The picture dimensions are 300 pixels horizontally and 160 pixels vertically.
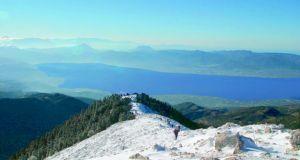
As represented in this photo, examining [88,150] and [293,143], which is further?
[88,150]

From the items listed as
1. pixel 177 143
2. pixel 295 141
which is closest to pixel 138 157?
pixel 177 143

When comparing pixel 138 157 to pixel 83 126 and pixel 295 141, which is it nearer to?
pixel 295 141

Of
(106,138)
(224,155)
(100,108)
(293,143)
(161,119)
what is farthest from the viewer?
(100,108)

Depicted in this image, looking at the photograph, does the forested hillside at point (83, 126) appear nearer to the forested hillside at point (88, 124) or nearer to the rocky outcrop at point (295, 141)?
the forested hillside at point (88, 124)

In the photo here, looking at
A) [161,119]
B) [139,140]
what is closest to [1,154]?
[161,119]

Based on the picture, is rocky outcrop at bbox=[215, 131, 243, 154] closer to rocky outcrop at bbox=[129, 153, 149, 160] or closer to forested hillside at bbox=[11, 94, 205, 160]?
rocky outcrop at bbox=[129, 153, 149, 160]

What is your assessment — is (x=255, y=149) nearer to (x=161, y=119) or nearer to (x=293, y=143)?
(x=293, y=143)

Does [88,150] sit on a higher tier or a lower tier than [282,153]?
lower

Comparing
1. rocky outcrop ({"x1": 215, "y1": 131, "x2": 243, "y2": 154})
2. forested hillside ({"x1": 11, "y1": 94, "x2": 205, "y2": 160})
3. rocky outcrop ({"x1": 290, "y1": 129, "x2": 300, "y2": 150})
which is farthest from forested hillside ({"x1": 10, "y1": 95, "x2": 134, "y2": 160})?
rocky outcrop ({"x1": 290, "y1": 129, "x2": 300, "y2": 150})
